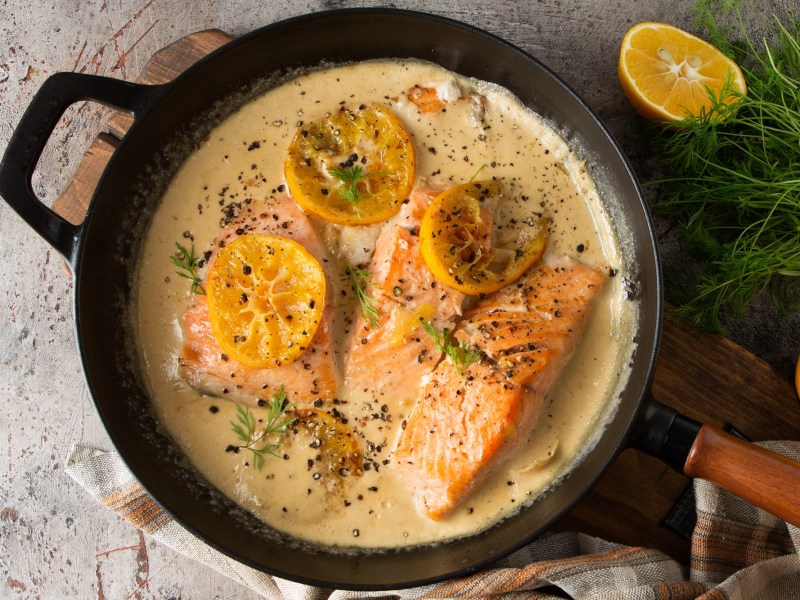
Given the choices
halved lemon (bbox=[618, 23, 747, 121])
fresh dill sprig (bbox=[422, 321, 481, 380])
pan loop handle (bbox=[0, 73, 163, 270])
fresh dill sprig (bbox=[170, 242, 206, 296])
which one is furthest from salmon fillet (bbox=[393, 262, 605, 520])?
pan loop handle (bbox=[0, 73, 163, 270])

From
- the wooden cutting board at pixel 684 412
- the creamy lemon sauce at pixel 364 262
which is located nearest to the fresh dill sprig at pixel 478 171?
the creamy lemon sauce at pixel 364 262

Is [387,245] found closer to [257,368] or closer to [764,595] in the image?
[257,368]

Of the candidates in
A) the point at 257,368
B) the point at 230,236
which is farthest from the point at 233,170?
the point at 257,368

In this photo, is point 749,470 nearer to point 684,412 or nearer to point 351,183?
point 684,412

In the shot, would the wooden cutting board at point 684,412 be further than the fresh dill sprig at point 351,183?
Yes

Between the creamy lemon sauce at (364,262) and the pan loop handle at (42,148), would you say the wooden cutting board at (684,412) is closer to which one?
the creamy lemon sauce at (364,262)

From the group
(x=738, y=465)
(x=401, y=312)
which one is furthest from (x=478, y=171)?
(x=738, y=465)

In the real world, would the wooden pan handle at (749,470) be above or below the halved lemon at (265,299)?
below
